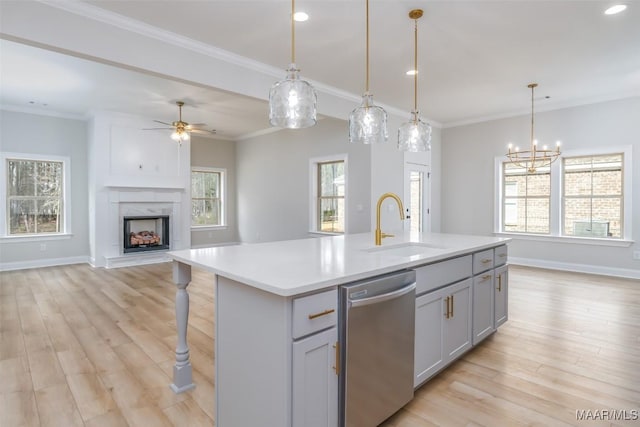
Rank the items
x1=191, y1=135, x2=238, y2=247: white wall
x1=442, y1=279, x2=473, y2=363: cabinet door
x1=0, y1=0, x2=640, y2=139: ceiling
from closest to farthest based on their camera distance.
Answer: x1=442, y1=279, x2=473, y2=363: cabinet door < x1=0, y1=0, x2=640, y2=139: ceiling < x1=191, y1=135, x2=238, y2=247: white wall

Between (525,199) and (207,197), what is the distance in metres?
6.93

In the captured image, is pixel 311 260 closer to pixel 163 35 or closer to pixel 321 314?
pixel 321 314

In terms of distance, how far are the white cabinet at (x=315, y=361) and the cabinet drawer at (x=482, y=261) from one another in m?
1.54

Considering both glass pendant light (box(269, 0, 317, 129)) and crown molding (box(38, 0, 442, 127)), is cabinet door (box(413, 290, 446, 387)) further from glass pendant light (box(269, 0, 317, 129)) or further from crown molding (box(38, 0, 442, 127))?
crown molding (box(38, 0, 442, 127))

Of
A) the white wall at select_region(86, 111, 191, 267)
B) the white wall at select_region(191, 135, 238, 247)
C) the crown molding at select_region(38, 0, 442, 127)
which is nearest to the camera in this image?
the crown molding at select_region(38, 0, 442, 127)

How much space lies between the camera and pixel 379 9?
9.37 ft

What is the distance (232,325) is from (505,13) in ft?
10.8

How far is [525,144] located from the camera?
6066mm

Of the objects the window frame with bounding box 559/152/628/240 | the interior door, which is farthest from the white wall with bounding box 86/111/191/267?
the window frame with bounding box 559/152/628/240

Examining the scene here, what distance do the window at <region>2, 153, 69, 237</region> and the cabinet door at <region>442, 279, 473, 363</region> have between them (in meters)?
7.09

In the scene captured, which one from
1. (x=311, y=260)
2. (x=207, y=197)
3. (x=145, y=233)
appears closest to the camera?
(x=311, y=260)

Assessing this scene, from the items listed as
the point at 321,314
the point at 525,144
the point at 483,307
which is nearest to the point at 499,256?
the point at 483,307

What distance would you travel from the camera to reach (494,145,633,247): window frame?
516cm

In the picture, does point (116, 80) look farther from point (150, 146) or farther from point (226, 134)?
point (226, 134)
